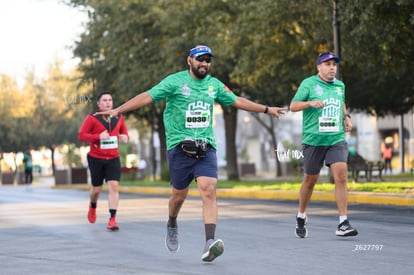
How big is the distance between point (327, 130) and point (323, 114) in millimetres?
186

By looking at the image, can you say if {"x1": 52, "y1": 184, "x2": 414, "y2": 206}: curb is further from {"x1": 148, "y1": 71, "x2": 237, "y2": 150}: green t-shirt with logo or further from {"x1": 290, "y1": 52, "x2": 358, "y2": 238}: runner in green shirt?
{"x1": 148, "y1": 71, "x2": 237, "y2": 150}: green t-shirt with logo

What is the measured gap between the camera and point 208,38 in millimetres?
29484

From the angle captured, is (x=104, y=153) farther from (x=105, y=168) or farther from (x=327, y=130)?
(x=327, y=130)

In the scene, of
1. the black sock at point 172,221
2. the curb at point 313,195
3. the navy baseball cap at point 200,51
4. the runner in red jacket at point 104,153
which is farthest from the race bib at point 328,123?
→ the curb at point 313,195

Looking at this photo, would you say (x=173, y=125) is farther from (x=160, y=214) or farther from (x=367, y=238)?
(x=160, y=214)

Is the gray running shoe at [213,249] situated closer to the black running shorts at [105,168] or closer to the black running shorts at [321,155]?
the black running shorts at [321,155]

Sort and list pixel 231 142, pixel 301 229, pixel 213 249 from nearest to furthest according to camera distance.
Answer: pixel 213 249, pixel 301 229, pixel 231 142

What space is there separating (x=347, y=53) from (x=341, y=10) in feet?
11.8

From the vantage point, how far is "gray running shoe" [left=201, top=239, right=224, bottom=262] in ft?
26.4

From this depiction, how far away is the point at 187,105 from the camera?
8.54 metres

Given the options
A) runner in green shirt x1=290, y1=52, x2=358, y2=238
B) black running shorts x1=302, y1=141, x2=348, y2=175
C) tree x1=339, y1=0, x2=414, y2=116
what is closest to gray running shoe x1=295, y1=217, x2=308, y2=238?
runner in green shirt x1=290, y1=52, x2=358, y2=238

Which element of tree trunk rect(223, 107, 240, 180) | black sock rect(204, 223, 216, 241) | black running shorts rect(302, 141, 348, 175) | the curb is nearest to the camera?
black sock rect(204, 223, 216, 241)

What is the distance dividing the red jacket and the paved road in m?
1.06

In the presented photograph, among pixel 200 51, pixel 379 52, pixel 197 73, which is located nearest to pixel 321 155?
pixel 197 73
